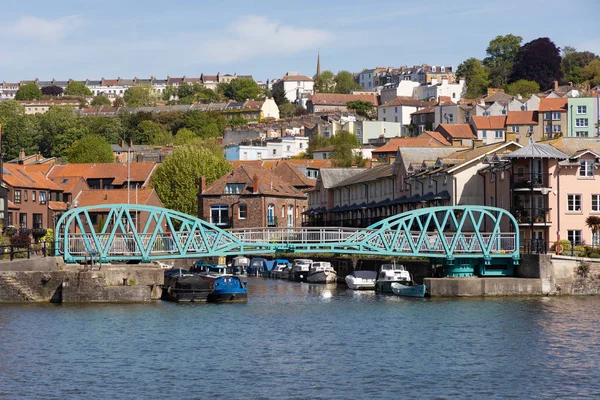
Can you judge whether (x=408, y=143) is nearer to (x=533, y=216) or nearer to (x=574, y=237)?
(x=533, y=216)

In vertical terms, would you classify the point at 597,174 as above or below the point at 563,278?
above

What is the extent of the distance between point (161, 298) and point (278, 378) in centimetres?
2883

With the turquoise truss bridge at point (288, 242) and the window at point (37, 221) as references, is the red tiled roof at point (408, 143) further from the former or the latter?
the turquoise truss bridge at point (288, 242)

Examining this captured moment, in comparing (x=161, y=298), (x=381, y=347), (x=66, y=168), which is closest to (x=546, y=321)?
(x=381, y=347)

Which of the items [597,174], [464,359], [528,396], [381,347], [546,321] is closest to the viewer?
[528,396]

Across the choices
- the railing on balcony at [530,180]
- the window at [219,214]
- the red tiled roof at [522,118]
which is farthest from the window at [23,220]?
the red tiled roof at [522,118]

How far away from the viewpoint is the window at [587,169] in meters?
72.0

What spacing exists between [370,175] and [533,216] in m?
38.1

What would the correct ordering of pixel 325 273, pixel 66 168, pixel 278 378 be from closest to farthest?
pixel 278 378, pixel 325 273, pixel 66 168

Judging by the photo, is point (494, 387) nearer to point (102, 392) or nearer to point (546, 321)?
point (102, 392)

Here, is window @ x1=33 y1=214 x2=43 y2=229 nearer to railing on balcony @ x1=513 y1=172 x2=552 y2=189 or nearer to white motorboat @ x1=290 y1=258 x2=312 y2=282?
white motorboat @ x1=290 y1=258 x2=312 y2=282

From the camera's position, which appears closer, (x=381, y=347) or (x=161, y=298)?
(x=381, y=347)

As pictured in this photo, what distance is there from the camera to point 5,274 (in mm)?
62062

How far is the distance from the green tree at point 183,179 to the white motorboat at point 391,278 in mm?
52432
